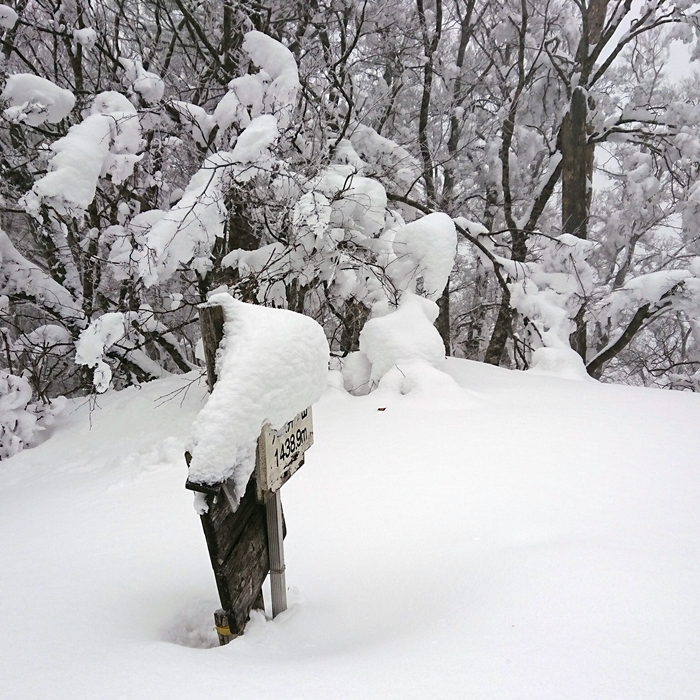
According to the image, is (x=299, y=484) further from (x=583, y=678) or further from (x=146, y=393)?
(x=146, y=393)

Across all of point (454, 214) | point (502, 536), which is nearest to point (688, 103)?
point (454, 214)

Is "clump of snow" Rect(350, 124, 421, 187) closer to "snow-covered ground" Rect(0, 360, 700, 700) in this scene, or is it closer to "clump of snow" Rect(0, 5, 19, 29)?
"clump of snow" Rect(0, 5, 19, 29)

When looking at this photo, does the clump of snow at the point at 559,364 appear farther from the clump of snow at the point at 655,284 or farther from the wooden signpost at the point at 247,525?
the wooden signpost at the point at 247,525

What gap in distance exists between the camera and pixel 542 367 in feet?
17.1

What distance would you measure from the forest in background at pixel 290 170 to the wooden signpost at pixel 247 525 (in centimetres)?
210

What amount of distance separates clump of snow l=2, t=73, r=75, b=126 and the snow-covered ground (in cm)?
248

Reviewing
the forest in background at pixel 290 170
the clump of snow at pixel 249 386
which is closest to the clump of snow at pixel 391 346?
the forest in background at pixel 290 170

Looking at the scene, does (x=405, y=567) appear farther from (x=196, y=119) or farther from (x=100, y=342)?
(x=196, y=119)

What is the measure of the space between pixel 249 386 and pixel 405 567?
3.12 feet

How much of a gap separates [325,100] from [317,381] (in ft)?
13.8

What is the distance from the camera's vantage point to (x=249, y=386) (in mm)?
1309

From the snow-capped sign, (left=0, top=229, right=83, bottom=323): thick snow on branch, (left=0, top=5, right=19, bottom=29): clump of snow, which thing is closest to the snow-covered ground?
the snow-capped sign

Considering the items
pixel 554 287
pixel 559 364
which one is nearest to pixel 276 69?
pixel 554 287

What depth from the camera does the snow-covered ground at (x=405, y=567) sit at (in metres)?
1.11
